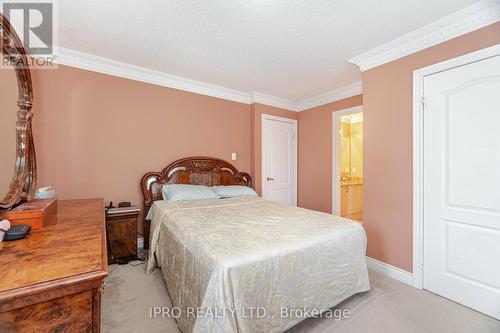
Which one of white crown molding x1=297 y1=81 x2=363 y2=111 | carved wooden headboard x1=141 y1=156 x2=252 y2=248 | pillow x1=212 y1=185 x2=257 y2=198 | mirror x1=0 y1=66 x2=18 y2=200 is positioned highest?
white crown molding x1=297 y1=81 x2=363 y2=111

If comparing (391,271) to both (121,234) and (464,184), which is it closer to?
(464,184)

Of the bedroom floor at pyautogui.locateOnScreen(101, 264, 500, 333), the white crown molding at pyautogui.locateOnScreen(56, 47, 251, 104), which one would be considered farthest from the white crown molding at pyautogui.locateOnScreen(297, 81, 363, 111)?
the bedroom floor at pyautogui.locateOnScreen(101, 264, 500, 333)

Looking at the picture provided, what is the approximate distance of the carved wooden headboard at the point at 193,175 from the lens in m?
3.08

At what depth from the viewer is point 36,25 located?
209 cm

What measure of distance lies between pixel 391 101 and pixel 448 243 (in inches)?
60.2

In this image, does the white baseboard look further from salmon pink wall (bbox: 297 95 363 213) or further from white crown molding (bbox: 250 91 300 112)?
white crown molding (bbox: 250 91 300 112)

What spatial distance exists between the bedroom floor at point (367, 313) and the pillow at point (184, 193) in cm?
101

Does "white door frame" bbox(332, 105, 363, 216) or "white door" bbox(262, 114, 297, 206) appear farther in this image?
"white door" bbox(262, 114, 297, 206)

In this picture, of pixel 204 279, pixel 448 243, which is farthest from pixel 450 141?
pixel 204 279

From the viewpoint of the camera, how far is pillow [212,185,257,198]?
3342mm

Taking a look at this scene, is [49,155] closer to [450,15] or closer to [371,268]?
[371,268]

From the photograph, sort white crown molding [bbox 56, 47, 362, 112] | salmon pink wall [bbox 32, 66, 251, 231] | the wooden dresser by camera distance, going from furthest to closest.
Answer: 1. white crown molding [bbox 56, 47, 362, 112]
2. salmon pink wall [bbox 32, 66, 251, 231]
3. the wooden dresser

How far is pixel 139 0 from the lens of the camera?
1770mm

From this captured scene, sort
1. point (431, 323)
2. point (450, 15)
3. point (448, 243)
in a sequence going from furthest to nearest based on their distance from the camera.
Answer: point (448, 243), point (450, 15), point (431, 323)
